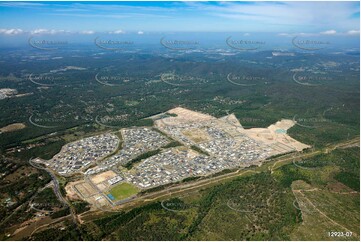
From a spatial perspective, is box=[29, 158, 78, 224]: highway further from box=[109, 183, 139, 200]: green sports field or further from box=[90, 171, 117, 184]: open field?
box=[109, 183, 139, 200]: green sports field

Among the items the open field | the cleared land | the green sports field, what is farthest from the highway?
the cleared land

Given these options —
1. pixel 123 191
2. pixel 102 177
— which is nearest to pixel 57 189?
pixel 102 177

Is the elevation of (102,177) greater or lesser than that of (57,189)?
greater

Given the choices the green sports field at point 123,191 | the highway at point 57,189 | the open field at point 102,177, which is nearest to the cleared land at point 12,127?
the highway at point 57,189

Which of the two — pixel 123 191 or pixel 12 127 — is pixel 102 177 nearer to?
pixel 123 191

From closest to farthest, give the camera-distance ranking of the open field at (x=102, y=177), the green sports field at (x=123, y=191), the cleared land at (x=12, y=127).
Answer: the green sports field at (x=123, y=191) → the open field at (x=102, y=177) → the cleared land at (x=12, y=127)

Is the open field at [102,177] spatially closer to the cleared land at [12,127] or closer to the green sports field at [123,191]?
the green sports field at [123,191]

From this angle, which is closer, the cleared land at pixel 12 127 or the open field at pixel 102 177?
the open field at pixel 102 177

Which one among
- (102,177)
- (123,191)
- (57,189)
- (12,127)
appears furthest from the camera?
(12,127)

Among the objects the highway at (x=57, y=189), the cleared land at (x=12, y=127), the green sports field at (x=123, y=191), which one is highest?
the green sports field at (x=123, y=191)
